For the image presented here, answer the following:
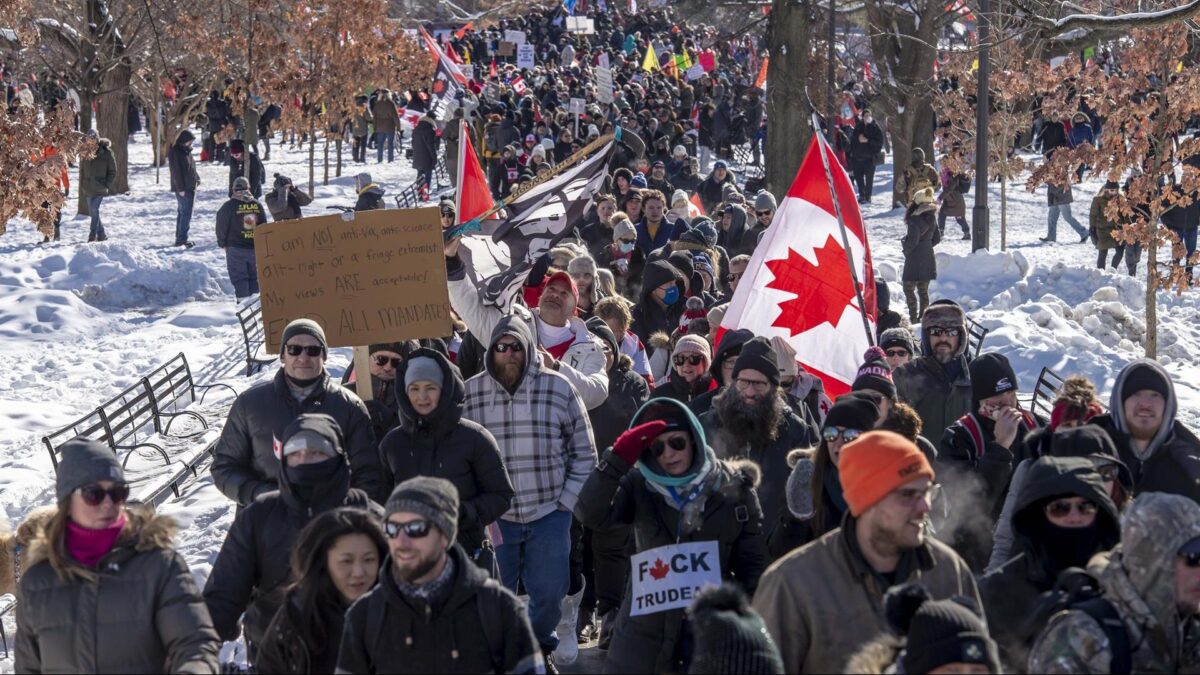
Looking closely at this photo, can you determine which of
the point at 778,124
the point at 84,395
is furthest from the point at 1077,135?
the point at 84,395

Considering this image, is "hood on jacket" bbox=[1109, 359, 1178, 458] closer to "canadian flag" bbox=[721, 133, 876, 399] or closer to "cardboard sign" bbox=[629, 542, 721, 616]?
"cardboard sign" bbox=[629, 542, 721, 616]

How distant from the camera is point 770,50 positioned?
20.0 meters

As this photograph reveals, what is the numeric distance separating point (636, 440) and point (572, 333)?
9.15 feet

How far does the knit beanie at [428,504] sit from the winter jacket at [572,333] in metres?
2.53

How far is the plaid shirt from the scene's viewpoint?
691 centimetres

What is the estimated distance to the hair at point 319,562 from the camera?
4.89m

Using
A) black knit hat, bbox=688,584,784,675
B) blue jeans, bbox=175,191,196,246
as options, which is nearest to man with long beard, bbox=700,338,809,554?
black knit hat, bbox=688,584,784,675

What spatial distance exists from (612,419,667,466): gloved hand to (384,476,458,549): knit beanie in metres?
1.03

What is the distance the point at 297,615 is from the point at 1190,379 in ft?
39.5

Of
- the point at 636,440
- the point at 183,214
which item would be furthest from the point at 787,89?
the point at 636,440

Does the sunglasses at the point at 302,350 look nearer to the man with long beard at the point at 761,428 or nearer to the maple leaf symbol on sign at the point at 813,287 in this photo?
the man with long beard at the point at 761,428

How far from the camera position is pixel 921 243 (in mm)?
15797

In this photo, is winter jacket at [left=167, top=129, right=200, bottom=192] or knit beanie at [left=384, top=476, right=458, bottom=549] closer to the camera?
knit beanie at [left=384, top=476, right=458, bottom=549]

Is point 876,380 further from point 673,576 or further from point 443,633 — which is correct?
point 443,633
